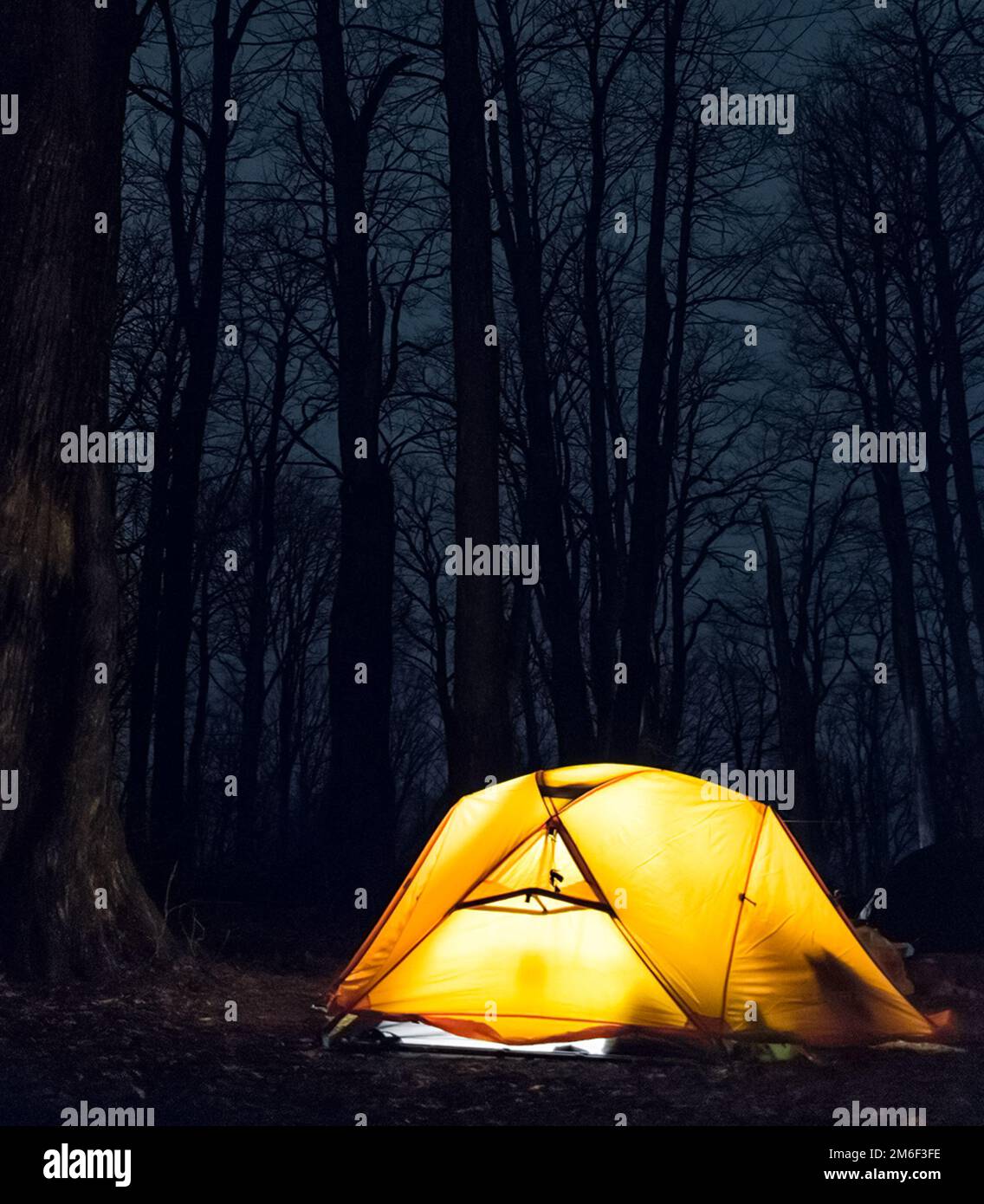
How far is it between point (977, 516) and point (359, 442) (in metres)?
10.6

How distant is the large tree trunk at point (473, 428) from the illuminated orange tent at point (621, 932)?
13.3ft

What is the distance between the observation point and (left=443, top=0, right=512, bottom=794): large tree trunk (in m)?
13.3

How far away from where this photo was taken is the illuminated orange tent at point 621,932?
27.0 ft

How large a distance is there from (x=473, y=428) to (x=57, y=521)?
5.58 meters

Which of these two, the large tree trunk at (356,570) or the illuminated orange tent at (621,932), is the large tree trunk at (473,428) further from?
the illuminated orange tent at (621,932)

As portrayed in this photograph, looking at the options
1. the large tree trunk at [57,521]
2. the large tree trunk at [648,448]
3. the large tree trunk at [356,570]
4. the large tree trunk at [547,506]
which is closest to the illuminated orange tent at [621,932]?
the large tree trunk at [57,521]

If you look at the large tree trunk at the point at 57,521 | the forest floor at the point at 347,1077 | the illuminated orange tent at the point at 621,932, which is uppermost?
the large tree trunk at the point at 57,521

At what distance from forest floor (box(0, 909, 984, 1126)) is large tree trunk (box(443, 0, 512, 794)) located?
4.60 meters

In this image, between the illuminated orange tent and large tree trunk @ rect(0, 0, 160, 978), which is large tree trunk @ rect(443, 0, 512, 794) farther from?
large tree trunk @ rect(0, 0, 160, 978)

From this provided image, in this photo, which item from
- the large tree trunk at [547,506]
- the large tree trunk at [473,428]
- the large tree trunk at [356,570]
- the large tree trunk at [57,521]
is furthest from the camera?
the large tree trunk at [547,506]

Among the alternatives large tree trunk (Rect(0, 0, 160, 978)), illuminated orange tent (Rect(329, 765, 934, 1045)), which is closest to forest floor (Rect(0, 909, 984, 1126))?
Answer: illuminated orange tent (Rect(329, 765, 934, 1045))

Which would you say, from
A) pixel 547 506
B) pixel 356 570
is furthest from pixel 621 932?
pixel 547 506
